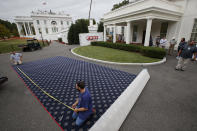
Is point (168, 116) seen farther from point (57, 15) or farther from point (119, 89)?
point (57, 15)

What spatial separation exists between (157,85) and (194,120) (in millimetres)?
1942

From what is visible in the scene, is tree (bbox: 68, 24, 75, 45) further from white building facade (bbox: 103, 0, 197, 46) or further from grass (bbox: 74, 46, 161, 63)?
grass (bbox: 74, 46, 161, 63)

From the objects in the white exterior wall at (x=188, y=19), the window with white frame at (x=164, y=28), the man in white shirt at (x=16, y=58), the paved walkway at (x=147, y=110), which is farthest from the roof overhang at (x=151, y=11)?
the man in white shirt at (x=16, y=58)

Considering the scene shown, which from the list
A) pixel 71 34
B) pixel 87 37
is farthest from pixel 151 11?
pixel 71 34

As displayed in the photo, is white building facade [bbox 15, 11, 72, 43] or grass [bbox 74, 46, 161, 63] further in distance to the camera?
white building facade [bbox 15, 11, 72, 43]

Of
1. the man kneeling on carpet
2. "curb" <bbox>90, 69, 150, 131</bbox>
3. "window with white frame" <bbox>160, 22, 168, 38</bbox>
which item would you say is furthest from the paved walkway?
"window with white frame" <bbox>160, 22, 168, 38</bbox>

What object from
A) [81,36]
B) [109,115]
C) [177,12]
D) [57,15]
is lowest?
[109,115]

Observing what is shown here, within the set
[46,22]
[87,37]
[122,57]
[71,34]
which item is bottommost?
[122,57]

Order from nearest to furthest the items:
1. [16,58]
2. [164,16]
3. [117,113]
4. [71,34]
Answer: [117,113], [16,58], [164,16], [71,34]

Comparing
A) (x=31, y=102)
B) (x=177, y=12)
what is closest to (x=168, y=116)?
(x=31, y=102)

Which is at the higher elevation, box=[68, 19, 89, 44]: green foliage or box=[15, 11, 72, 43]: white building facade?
box=[15, 11, 72, 43]: white building facade

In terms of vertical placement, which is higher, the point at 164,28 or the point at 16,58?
the point at 164,28

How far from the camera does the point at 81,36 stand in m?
18.5

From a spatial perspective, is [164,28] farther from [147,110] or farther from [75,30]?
[75,30]
